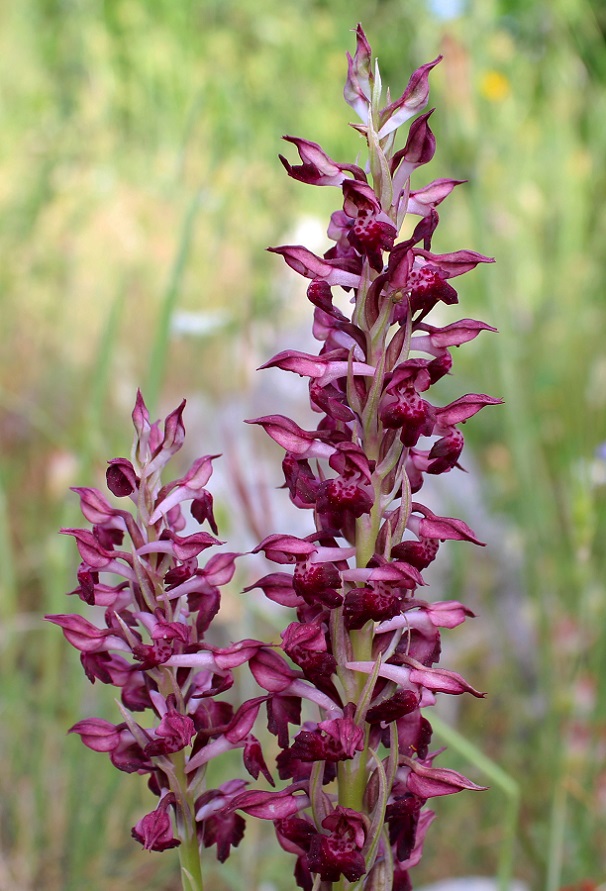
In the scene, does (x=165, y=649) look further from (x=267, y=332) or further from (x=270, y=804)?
(x=267, y=332)

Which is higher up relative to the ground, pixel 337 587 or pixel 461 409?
pixel 461 409

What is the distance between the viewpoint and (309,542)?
669 mm

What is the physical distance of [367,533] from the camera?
0.67 metres

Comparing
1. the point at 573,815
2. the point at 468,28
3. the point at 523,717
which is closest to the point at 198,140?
the point at 468,28

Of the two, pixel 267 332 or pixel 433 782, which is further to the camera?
pixel 267 332

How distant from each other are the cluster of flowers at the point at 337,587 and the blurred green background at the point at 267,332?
1.58ft

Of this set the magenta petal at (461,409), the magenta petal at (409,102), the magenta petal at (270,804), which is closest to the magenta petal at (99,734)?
the magenta petal at (270,804)

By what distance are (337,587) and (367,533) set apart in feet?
0.15

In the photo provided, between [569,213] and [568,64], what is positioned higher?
[568,64]

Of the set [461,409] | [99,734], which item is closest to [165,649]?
[99,734]

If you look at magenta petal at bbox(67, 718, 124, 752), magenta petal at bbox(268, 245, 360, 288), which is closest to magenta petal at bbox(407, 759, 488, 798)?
magenta petal at bbox(67, 718, 124, 752)

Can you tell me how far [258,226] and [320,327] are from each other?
181 centimetres

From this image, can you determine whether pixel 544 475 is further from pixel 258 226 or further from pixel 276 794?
pixel 276 794

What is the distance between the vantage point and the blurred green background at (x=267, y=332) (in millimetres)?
1850
